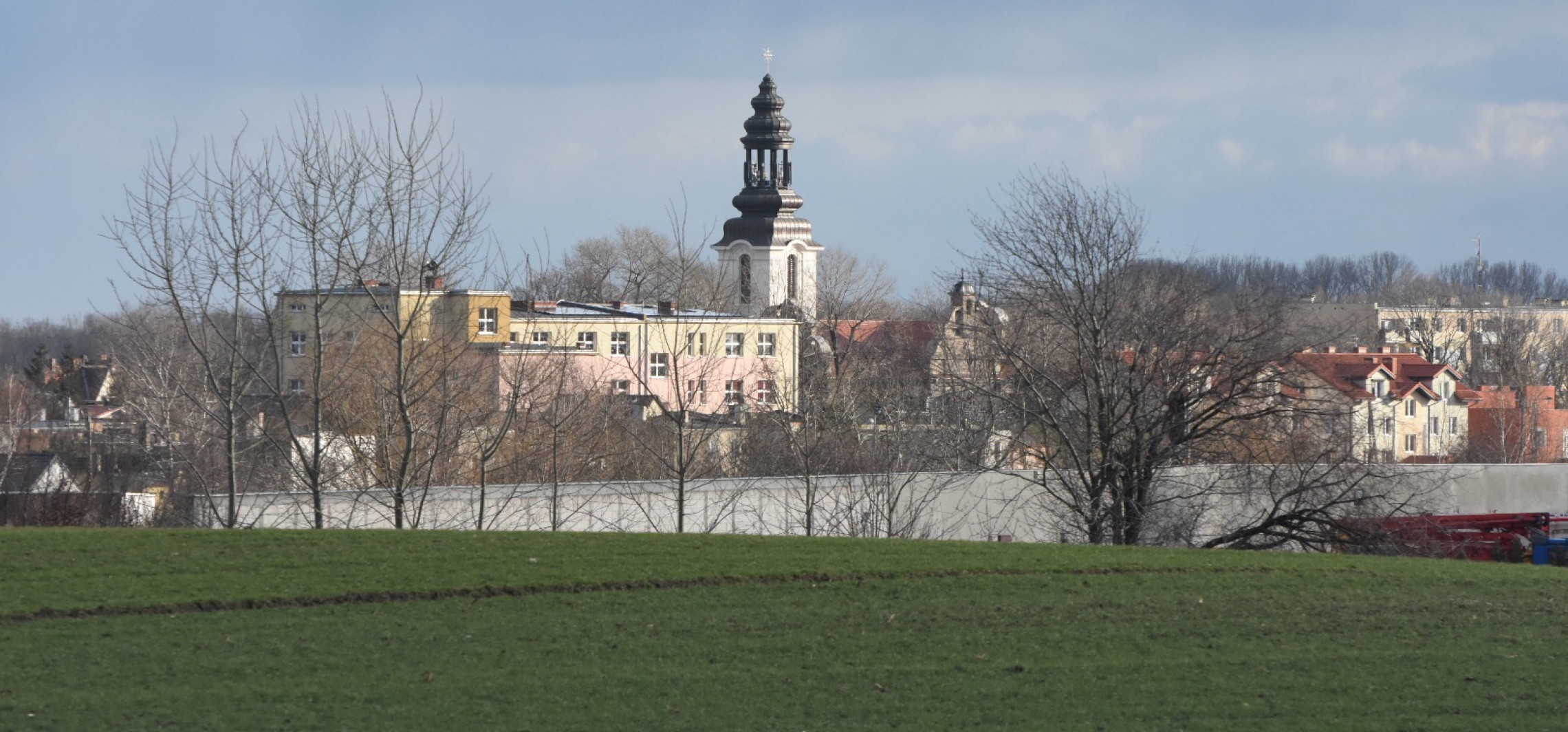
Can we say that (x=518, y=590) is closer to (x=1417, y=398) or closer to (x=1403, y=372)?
(x=1417, y=398)

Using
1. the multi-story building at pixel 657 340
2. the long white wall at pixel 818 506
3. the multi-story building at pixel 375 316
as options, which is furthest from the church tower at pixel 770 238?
the long white wall at pixel 818 506

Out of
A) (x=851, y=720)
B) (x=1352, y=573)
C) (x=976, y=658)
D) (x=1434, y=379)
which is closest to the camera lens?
(x=851, y=720)

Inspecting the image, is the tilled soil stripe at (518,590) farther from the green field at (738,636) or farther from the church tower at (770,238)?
the church tower at (770,238)

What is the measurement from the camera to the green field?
10.9 meters

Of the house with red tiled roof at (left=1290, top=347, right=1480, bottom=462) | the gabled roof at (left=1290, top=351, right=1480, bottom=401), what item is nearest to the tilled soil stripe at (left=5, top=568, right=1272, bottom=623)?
A: the house with red tiled roof at (left=1290, top=347, right=1480, bottom=462)

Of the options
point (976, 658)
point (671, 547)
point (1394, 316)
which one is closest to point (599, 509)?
point (671, 547)

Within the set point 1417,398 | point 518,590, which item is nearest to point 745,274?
point 1417,398

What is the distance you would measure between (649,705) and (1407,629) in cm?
Result: 722

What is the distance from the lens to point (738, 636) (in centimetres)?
1355

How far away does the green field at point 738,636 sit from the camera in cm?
1087

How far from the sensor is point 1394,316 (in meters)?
128

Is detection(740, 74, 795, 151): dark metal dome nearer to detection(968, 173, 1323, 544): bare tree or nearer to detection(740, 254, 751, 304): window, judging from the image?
detection(740, 254, 751, 304): window

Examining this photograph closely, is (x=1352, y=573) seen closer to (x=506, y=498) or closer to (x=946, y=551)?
(x=946, y=551)

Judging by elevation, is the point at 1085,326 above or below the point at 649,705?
above
